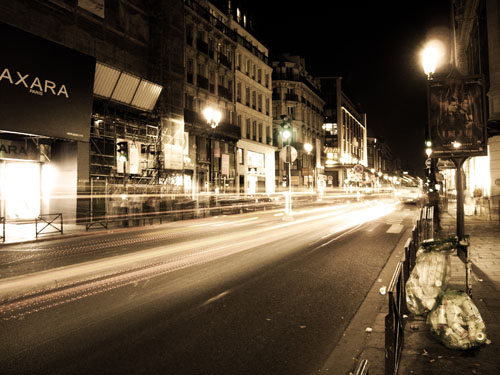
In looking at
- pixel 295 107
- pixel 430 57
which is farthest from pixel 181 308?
pixel 295 107

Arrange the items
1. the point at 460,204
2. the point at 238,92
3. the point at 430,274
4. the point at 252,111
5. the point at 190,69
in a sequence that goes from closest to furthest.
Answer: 1. the point at 430,274
2. the point at 460,204
3. the point at 190,69
4. the point at 238,92
5. the point at 252,111

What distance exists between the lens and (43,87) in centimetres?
2020

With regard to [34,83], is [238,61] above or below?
above

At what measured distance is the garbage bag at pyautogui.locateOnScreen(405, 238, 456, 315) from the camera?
4711mm

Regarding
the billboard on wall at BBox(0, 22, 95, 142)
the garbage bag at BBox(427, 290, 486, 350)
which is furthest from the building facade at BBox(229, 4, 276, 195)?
the garbage bag at BBox(427, 290, 486, 350)

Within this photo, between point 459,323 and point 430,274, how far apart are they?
795 millimetres

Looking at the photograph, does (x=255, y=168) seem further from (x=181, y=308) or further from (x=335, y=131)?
(x=181, y=308)

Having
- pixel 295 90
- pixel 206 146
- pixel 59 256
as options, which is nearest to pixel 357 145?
pixel 295 90

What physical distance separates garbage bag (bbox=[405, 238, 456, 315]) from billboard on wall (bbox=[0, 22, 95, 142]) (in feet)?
64.1

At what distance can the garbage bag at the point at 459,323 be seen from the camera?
3.95 meters

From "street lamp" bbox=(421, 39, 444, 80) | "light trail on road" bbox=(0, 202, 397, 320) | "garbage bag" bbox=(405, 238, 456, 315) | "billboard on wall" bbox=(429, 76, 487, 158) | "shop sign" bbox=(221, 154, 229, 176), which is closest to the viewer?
"garbage bag" bbox=(405, 238, 456, 315)

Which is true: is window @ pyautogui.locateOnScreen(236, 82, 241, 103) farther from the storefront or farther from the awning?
the awning

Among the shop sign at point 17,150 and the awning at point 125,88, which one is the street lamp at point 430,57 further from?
the shop sign at point 17,150

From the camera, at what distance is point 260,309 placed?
19.8 ft
